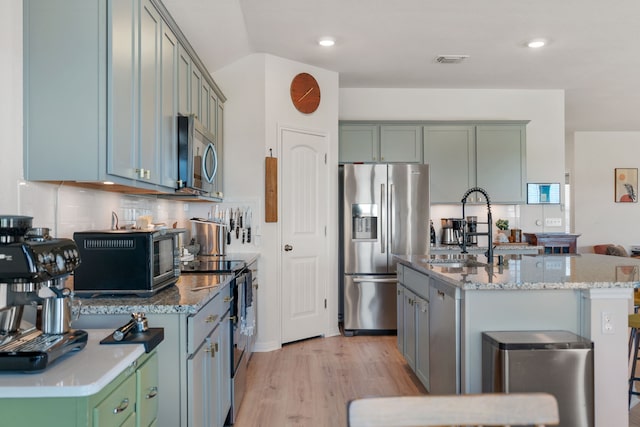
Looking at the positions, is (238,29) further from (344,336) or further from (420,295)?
(344,336)

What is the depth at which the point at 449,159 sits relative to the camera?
215 inches

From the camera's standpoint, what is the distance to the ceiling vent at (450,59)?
4.50 meters

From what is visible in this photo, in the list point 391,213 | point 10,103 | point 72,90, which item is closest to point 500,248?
point 391,213

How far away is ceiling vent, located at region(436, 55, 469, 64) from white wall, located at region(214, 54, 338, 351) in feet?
4.79

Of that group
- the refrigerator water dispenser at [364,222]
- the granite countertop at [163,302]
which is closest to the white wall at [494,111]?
the refrigerator water dispenser at [364,222]

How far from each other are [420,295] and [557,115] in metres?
3.87

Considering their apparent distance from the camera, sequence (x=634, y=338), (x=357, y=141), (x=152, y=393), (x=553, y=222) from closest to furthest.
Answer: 1. (x=152, y=393)
2. (x=634, y=338)
3. (x=357, y=141)
4. (x=553, y=222)

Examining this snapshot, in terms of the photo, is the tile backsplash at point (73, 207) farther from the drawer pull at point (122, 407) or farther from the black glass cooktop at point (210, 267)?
the drawer pull at point (122, 407)

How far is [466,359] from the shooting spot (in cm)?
234

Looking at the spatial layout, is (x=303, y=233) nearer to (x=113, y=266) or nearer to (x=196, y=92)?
(x=196, y=92)

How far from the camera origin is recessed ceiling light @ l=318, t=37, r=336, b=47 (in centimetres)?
402

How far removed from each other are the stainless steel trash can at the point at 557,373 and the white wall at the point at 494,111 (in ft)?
12.0

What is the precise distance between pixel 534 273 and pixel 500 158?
320 cm

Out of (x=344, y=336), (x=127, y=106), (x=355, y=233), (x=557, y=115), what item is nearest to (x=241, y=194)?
(x=355, y=233)
